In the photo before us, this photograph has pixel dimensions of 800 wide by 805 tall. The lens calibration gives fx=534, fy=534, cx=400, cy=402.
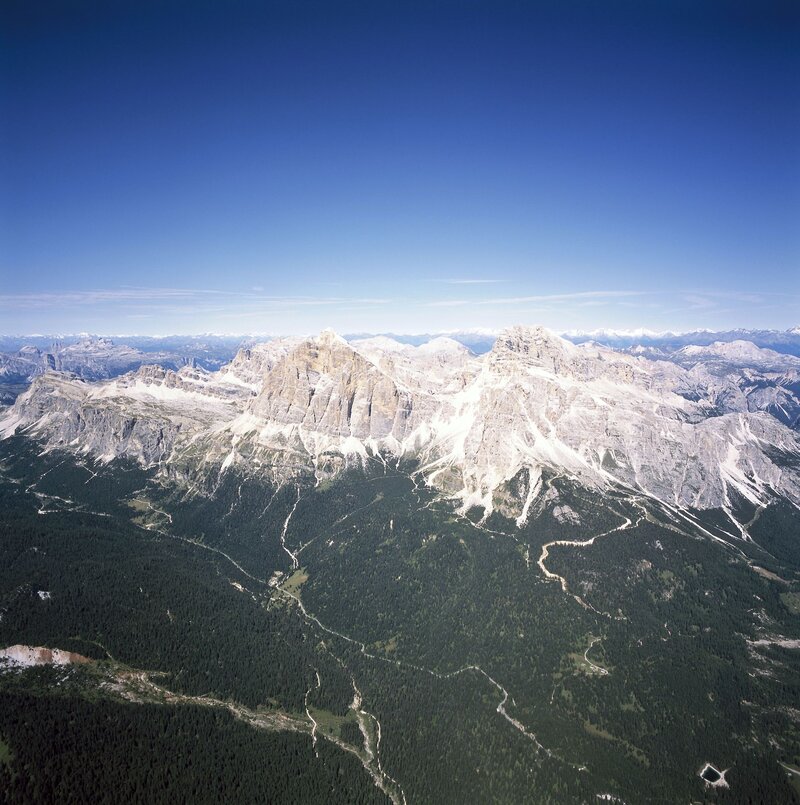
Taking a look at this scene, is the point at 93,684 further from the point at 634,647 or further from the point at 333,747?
the point at 634,647

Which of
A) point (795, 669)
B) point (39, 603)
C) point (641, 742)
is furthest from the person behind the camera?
point (39, 603)

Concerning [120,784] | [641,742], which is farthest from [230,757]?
[641,742]

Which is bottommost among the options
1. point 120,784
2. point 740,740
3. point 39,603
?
point 740,740

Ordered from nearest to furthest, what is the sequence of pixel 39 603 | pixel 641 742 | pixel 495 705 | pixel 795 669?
pixel 641 742, pixel 495 705, pixel 795 669, pixel 39 603

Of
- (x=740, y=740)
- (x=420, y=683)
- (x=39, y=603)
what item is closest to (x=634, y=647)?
(x=740, y=740)

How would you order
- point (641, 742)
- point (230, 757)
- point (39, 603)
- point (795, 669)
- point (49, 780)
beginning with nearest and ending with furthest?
1. point (49, 780)
2. point (230, 757)
3. point (641, 742)
4. point (795, 669)
5. point (39, 603)

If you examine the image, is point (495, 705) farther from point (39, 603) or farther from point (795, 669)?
point (39, 603)

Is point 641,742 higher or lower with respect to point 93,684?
lower

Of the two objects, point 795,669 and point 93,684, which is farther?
point 795,669

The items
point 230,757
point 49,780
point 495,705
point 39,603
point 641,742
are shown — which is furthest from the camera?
point 39,603
